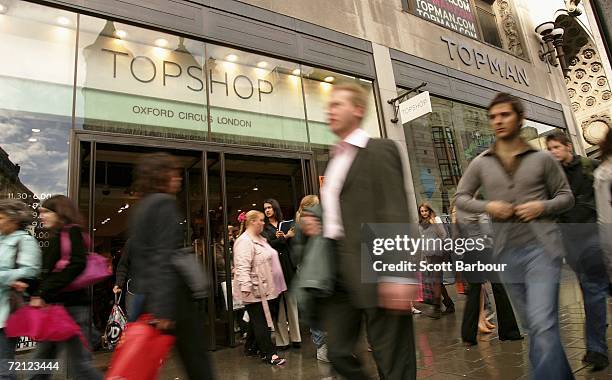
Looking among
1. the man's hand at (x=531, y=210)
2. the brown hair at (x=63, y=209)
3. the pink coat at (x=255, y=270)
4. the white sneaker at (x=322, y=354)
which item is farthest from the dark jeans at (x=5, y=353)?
the man's hand at (x=531, y=210)

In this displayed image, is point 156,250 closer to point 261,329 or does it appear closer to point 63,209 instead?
point 63,209

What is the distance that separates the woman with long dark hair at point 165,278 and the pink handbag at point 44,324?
98cm

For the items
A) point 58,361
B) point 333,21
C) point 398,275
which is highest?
point 333,21

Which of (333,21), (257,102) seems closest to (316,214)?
(257,102)

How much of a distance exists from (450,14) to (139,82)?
988cm

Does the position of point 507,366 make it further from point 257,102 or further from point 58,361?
point 257,102

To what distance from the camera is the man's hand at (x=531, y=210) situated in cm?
233

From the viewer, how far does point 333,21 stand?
30.8 ft

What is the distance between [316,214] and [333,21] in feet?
26.7

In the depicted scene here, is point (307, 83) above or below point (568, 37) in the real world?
below

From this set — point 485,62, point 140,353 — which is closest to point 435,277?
point 140,353

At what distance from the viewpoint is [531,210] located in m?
2.33

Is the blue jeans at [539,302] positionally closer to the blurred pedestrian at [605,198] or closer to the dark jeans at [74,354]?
the blurred pedestrian at [605,198]

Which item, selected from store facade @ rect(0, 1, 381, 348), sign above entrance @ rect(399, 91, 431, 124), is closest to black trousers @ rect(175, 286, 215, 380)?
store facade @ rect(0, 1, 381, 348)
